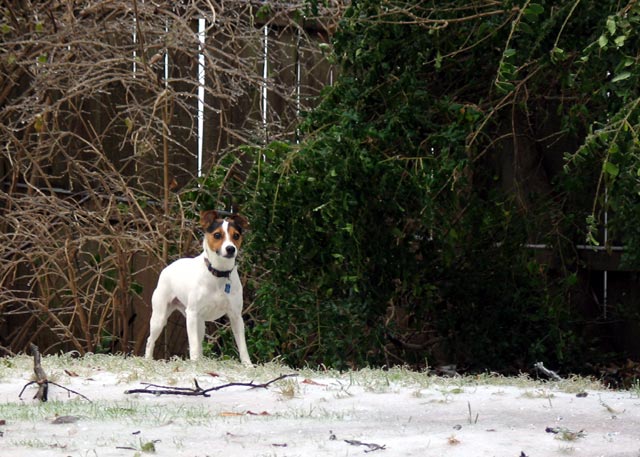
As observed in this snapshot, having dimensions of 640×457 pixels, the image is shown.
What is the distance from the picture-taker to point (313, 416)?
4320 mm

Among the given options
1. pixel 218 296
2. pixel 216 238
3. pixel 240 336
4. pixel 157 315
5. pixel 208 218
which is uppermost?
pixel 208 218

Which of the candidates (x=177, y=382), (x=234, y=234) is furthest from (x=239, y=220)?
(x=177, y=382)

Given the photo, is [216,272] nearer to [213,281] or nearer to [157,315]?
[213,281]

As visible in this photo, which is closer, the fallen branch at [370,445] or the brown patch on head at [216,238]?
the fallen branch at [370,445]

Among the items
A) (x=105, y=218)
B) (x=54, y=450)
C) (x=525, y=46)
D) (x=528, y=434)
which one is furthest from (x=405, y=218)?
(x=54, y=450)

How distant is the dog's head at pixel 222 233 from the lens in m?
6.13

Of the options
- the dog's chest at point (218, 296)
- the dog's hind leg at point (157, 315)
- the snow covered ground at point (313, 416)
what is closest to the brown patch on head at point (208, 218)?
the dog's chest at point (218, 296)

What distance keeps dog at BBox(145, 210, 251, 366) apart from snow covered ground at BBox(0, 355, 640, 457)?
0.56 metres

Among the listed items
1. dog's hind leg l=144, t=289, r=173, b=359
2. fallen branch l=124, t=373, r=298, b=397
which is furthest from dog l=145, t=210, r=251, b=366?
fallen branch l=124, t=373, r=298, b=397

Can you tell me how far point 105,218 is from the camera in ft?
24.0

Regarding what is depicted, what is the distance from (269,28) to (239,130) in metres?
0.86

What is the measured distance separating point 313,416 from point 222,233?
204cm

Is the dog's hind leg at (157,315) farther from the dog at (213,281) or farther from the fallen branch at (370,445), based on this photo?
the fallen branch at (370,445)

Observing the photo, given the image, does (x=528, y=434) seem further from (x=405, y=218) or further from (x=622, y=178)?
(x=405, y=218)
